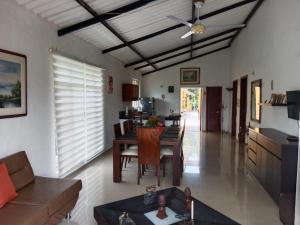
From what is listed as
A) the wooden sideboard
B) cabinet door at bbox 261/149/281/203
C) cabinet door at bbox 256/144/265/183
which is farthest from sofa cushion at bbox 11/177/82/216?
cabinet door at bbox 256/144/265/183

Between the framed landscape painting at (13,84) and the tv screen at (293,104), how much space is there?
387 centimetres

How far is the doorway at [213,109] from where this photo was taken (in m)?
10.9

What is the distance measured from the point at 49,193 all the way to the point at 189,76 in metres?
9.27

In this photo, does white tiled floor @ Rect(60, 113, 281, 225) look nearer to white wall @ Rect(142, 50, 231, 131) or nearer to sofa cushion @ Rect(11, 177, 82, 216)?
sofa cushion @ Rect(11, 177, 82, 216)

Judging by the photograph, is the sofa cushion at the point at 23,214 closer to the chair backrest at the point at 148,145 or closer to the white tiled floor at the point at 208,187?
the white tiled floor at the point at 208,187

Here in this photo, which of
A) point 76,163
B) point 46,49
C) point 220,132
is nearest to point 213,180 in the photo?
point 76,163

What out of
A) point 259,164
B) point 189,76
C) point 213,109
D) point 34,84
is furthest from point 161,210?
point 189,76

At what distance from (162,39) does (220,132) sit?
5.34m

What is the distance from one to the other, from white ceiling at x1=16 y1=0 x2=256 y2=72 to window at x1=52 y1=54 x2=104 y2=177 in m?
0.66

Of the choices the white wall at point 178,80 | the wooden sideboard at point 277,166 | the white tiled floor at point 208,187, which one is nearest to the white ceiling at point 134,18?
the white tiled floor at point 208,187

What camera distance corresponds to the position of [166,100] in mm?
11578

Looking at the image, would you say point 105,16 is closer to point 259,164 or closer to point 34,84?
point 34,84

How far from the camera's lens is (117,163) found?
438cm

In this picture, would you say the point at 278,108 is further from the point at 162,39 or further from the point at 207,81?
the point at 207,81
